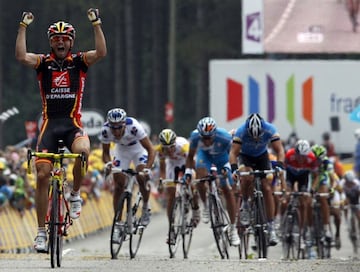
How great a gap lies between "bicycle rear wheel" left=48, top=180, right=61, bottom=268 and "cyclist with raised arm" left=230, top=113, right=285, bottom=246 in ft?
13.6

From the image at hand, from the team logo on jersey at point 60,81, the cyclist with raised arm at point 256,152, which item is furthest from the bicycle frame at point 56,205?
the cyclist with raised arm at point 256,152

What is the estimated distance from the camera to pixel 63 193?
51.6ft

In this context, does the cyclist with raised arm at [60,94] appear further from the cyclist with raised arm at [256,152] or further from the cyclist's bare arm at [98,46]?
the cyclist with raised arm at [256,152]

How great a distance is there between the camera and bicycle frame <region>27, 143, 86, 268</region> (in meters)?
15.5

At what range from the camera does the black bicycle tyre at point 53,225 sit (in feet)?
50.7

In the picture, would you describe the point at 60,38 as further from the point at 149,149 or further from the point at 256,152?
the point at 256,152

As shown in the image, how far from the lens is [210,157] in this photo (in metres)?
20.6

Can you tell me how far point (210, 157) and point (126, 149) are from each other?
1.24 m

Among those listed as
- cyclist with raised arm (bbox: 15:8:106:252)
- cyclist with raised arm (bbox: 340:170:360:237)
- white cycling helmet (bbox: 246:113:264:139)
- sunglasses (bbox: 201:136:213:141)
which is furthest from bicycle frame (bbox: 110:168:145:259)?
cyclist with raised arm (bbox: 340:170:360:237)

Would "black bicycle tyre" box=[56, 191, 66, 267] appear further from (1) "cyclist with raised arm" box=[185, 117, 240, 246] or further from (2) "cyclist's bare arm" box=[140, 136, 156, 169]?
(1) "cyclist with raised arm" box=[185, 117, 240, 246]

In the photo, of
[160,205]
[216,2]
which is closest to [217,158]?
[160,205]

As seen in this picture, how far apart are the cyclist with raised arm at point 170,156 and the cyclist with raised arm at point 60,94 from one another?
4.78 m

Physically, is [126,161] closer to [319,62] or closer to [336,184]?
[336,184]

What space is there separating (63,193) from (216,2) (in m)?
Answer: 47.2
